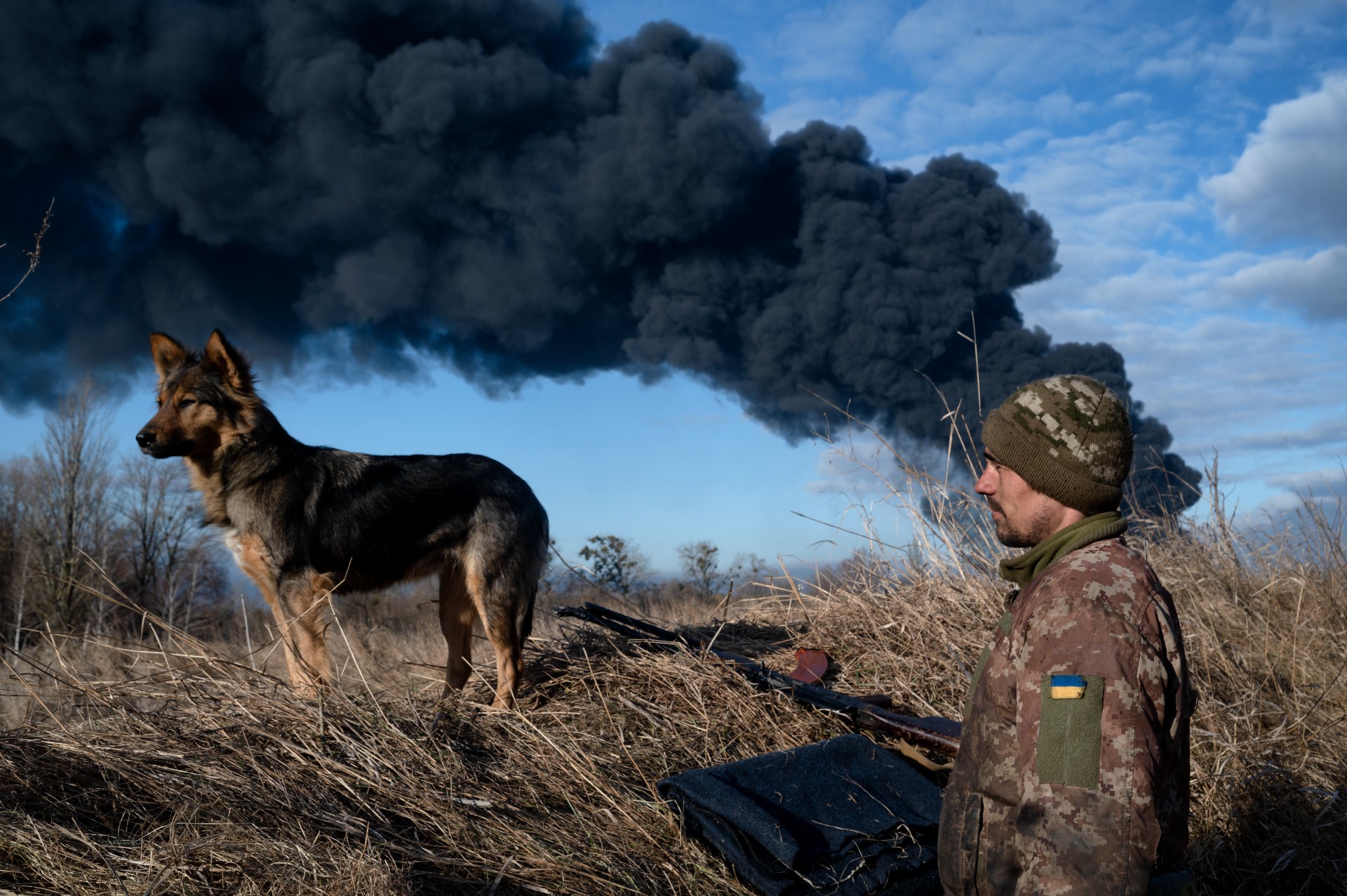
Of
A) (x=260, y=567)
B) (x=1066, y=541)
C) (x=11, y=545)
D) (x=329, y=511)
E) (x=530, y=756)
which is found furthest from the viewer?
(x=11, y=545)

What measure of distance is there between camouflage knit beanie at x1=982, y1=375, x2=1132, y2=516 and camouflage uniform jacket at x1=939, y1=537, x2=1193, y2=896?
6.0 inches

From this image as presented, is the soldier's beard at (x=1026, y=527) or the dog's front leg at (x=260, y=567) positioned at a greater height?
the soldier's beard at (x=1026, y=527)

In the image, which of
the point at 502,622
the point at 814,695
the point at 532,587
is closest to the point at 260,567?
the point at 502,622

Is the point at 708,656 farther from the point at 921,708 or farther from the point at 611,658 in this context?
the point at 921,708

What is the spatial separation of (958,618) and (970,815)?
12.5ft

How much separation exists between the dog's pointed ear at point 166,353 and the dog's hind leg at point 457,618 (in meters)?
2.43

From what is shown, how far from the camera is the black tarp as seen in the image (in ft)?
9.96

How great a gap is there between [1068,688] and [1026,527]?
57 centimetres

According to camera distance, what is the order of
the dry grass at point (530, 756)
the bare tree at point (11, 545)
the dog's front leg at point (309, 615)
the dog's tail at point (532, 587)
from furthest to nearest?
the bare tree at point (11, 545) < the dog's tail at point (532, 587) < the dog's front leg at point (309, 615) < the dry grass at point (530, 756)

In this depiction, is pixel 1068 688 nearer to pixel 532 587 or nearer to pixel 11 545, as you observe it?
pixel 532 587

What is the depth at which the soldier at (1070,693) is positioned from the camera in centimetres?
196

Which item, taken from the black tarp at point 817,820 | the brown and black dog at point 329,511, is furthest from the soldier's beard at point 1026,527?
the brown and black dog at point 329,511

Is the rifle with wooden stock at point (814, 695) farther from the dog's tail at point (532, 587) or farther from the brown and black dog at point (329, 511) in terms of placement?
the brown and black dog at point (329, 511)

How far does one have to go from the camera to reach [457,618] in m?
6.53
